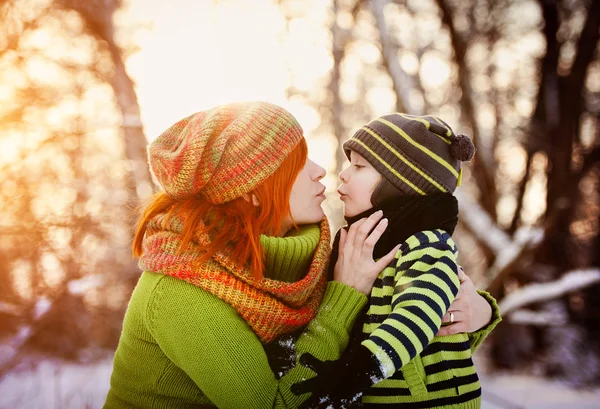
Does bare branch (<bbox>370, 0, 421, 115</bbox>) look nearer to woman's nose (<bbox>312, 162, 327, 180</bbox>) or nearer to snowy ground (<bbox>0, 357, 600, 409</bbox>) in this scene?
woman's nose (<bbox>312, 162, 327, 180</bbox>)

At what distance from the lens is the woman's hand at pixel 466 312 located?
5.65 feet

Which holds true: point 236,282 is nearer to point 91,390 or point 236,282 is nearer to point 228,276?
point 228,276

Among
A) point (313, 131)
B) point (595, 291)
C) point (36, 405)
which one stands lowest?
point (595, 291)

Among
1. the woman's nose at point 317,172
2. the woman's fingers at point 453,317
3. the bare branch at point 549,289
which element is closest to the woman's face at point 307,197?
the woman's nose at point 317,172

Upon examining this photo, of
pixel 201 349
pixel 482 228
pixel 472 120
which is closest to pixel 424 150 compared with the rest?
pixel 201 349

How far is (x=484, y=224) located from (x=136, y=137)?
4.07m

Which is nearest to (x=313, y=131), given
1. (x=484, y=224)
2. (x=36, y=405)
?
(x=484, y=224)

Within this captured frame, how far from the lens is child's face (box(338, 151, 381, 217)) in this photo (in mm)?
1970

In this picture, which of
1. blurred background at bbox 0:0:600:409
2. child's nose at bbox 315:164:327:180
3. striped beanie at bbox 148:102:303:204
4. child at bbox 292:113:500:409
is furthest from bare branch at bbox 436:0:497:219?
striped beanie at bbox 148:102:303:204

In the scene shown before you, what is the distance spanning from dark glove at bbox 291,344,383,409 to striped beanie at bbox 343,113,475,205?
787 millimetres

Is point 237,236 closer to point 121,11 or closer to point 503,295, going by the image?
point 121,11

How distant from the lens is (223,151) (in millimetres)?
1662

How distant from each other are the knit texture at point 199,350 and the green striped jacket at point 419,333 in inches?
7.3

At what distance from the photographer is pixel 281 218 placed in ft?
6.08
